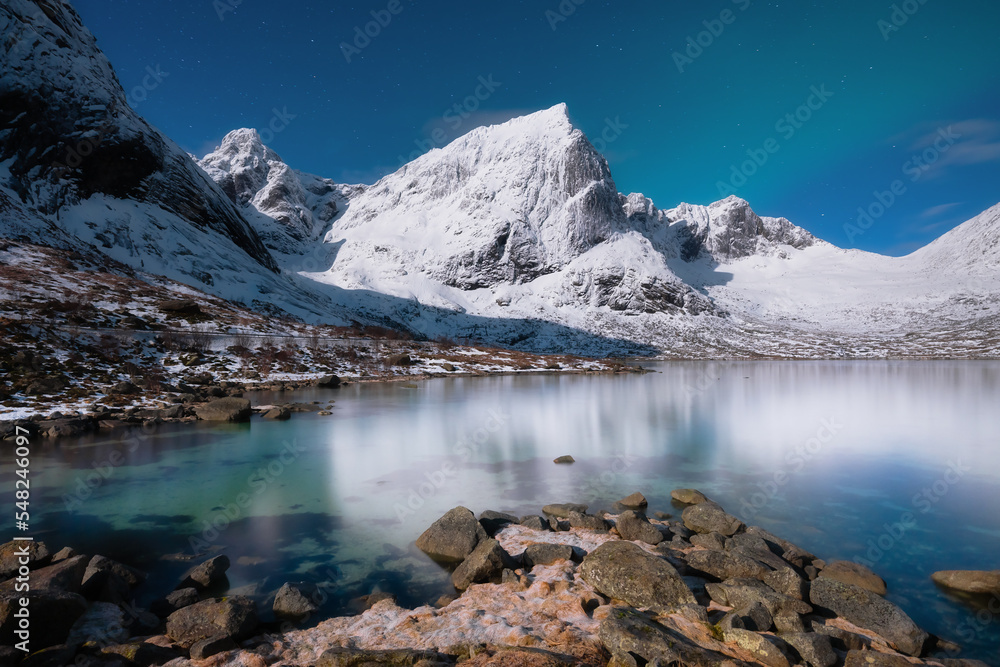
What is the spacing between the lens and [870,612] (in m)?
5.58

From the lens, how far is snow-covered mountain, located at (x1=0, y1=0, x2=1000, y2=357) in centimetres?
5556

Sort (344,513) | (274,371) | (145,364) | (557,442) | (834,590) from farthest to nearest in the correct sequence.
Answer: (274,371), (145,364), (557,442), (344,513), (834,590)

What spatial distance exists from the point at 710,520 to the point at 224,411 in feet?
63.5

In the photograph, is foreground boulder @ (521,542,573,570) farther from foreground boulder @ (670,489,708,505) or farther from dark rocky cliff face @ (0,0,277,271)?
dark rocky cliff face @ (0,0,277,271)

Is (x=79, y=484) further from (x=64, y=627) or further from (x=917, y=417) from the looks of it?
(x=917, y=417)

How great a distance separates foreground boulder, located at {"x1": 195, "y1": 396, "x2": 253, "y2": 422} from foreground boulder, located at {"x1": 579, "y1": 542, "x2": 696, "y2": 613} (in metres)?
18.0

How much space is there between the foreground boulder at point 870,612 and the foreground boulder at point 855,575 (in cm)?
67

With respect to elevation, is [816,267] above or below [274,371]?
above

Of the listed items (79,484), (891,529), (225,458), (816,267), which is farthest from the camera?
(816,267)

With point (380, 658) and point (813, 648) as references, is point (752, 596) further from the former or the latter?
point (380, 658)

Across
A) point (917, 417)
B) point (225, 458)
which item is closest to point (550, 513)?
point (225, 458)

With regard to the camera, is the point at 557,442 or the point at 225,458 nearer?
the point at 225,458

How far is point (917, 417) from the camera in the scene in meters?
A: 21.8

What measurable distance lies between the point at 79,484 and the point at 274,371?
2297 cm
